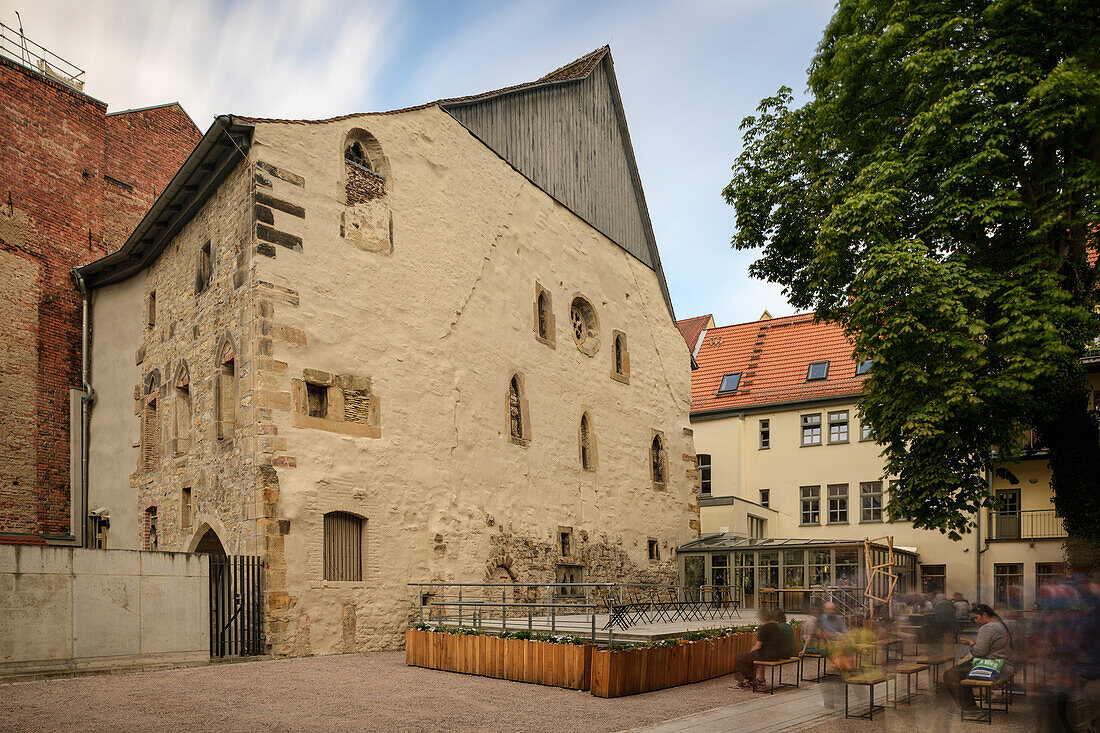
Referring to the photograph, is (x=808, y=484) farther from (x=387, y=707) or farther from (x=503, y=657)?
(x=387, y=707)

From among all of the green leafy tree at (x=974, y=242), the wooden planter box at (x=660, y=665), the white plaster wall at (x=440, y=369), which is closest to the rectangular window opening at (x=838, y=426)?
the white plaster wall at (x=440, y=369)

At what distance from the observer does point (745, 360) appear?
33500 mm

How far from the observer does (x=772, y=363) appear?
32.6m

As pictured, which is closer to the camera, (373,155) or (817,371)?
(373,155)

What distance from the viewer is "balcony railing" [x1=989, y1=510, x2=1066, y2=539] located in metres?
25.1

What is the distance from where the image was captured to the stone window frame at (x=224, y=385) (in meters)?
15.5

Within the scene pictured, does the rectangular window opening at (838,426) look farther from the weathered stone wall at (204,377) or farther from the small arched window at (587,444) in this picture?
the weathered stone wall at (204,377)

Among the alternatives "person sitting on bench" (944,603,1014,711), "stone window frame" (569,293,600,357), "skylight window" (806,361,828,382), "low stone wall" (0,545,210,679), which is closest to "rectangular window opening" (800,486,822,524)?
"skylight window" (806,361,828,382)

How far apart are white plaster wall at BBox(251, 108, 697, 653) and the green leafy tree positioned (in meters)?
7.35

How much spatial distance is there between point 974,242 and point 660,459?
42.0 feet

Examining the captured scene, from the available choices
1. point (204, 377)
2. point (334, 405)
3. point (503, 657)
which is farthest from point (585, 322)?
point (503, 657)

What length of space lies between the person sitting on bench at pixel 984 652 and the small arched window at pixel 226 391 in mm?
11393

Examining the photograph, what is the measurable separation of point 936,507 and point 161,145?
73.4 ft

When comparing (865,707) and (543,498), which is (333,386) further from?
(865,707)
